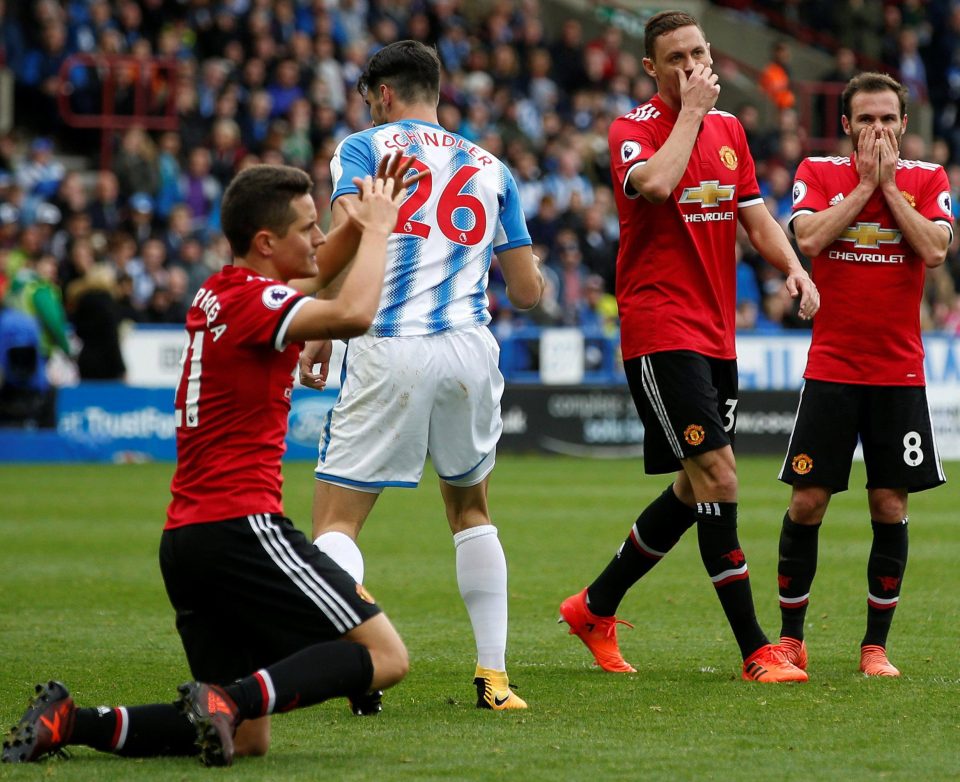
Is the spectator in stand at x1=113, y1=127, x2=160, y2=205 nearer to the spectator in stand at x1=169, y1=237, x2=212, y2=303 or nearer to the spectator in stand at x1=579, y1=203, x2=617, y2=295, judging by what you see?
the spectator in stand at x1=169, y1=237, x2=212, y2=303

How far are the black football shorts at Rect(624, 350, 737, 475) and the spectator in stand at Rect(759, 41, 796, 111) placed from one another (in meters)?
22.1

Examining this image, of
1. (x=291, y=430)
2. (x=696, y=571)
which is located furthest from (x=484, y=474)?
(x=291, y=430)

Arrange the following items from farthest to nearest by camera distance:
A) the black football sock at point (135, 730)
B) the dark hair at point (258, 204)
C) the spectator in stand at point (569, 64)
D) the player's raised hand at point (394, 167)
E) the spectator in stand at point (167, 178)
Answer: the spectator in stand at point (569, 64) → the spectator in stand at point (167, 178) → the player's raised hand at point (394, 167) → the dark hair at point (258, 204) → the black football sock at point (135, 730)

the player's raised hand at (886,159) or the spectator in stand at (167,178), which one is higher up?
the spectator in stand at (167,178)

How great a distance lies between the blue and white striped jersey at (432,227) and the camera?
5.66 meters

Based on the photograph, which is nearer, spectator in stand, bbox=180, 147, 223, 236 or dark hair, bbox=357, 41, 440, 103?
dark hair, bbox=357, 41, 440, 103

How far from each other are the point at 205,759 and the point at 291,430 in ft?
45.1

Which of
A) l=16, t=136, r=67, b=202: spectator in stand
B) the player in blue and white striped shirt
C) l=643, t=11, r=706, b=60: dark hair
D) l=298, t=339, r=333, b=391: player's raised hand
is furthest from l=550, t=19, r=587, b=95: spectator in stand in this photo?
l=298, t=339, r=333, b=391: player's raised hand

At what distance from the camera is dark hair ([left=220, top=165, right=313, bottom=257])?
15.8 feet

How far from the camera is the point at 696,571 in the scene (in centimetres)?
972

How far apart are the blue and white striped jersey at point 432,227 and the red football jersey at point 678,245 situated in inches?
27.7

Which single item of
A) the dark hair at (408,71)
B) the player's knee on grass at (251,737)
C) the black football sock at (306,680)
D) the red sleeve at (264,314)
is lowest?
the player's knee on grass at (251,737)

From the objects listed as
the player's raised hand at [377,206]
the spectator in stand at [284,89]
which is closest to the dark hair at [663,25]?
the player's raised hand at [377,206]

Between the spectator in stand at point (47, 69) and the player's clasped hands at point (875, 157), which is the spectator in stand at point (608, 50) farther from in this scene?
the player's clasped hands at point (875, 157)
